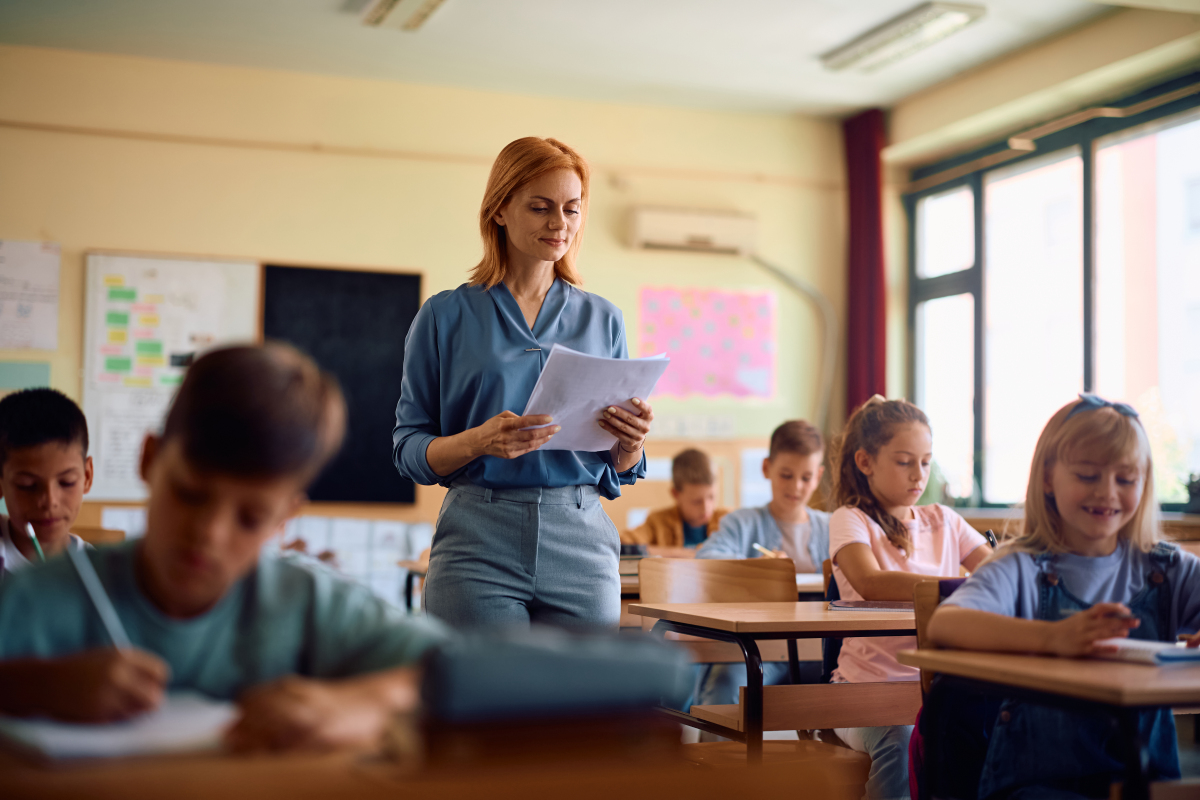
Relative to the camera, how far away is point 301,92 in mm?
5480

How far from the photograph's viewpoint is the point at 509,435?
5.57 ft

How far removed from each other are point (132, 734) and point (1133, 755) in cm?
107

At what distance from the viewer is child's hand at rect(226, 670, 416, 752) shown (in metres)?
0.65

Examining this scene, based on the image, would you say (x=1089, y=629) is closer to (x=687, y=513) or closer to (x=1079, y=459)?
(x=1079, y=459)

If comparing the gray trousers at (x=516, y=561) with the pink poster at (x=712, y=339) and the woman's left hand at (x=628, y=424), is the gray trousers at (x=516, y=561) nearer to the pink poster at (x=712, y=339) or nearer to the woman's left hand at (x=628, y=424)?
the woman's left hand at (x=628, y=424)

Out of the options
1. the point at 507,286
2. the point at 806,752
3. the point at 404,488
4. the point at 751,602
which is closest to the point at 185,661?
the point at 507,286

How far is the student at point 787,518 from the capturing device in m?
3.64

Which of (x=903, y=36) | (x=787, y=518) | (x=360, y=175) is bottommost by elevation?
(x=787, y=518)

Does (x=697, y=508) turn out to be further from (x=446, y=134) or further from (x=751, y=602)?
(x=446, y=134)

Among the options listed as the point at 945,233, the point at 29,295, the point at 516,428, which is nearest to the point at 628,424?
the point at 516,428

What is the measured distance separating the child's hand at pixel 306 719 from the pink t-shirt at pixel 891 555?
178 cm

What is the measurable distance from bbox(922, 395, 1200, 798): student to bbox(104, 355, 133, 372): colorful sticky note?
180 inches

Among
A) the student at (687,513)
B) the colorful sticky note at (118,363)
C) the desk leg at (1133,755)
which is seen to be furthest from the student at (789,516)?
the colorful sticky note at (118,363)

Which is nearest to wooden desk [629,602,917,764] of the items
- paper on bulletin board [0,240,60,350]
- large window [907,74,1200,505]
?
large window [907,74,1200,505]
